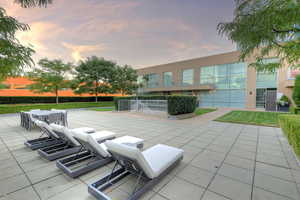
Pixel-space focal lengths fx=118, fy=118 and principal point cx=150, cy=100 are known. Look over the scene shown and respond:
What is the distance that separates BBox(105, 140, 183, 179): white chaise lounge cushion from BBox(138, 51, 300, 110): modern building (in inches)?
562

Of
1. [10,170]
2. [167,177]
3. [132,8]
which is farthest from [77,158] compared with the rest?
[132,8]

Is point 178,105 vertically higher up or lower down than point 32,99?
lower down

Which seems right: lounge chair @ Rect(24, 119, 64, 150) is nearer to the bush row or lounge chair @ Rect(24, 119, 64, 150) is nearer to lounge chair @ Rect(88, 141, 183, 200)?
lounge chair @ Rect(88, 141, 183, 200)

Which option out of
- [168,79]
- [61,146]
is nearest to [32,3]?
[61,146]

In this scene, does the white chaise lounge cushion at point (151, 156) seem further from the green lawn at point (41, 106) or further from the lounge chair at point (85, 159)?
the green lawn at point (41, 106)

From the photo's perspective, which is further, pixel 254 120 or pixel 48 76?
pixel 48 76

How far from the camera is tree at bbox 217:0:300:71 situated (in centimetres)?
203

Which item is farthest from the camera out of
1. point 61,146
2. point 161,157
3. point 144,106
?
point 144,106

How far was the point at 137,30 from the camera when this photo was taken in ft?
30.4

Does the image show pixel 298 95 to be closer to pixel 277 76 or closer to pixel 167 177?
pixel 277 76

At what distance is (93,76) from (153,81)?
41.9 ft

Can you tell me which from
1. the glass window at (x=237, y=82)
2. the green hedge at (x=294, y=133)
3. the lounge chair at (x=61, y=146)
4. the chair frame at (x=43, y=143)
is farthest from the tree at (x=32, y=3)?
the glass window at (x=237, y=82)

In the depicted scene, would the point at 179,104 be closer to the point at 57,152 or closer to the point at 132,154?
the point at 57,152

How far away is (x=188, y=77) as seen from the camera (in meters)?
22.0
